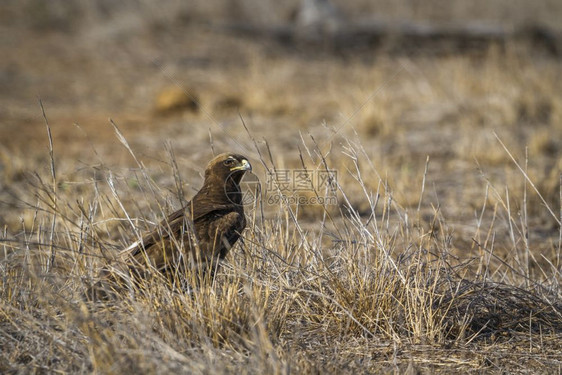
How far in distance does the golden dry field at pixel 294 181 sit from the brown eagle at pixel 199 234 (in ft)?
0.43

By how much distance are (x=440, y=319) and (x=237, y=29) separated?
13.8 m

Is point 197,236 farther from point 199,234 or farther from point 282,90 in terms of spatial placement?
point 282,90

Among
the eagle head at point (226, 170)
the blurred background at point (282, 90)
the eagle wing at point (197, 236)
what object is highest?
the eagle head at point (226, 170)

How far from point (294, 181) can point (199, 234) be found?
251cm

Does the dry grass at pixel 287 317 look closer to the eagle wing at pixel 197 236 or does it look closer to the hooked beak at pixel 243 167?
the eagle wing at pixel 197 236

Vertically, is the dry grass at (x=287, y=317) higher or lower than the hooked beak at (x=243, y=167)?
lower

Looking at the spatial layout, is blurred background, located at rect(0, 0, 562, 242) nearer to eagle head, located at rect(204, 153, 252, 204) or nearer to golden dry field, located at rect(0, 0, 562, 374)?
golden dry field, located at rect(0, 0, 562, 374)

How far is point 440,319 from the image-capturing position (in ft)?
12.5

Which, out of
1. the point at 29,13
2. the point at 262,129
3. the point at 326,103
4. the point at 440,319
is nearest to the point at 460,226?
the point at 440,319

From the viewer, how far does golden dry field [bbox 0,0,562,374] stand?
3500mm

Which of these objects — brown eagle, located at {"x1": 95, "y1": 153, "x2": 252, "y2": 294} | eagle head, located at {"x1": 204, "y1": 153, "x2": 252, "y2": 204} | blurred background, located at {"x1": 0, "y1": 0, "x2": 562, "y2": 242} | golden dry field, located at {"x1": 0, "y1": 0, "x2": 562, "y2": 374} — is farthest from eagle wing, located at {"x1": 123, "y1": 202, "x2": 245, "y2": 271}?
blurred background, located at {"x1": 0, "y1": 0, "x2": 562, "y2": 242}

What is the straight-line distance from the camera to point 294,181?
6.50 metres

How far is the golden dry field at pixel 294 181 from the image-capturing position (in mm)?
3500

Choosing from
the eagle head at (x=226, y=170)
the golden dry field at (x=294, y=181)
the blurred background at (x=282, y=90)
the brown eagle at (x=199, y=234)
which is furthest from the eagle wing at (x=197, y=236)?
the blurred background at (x=282, y=90)
